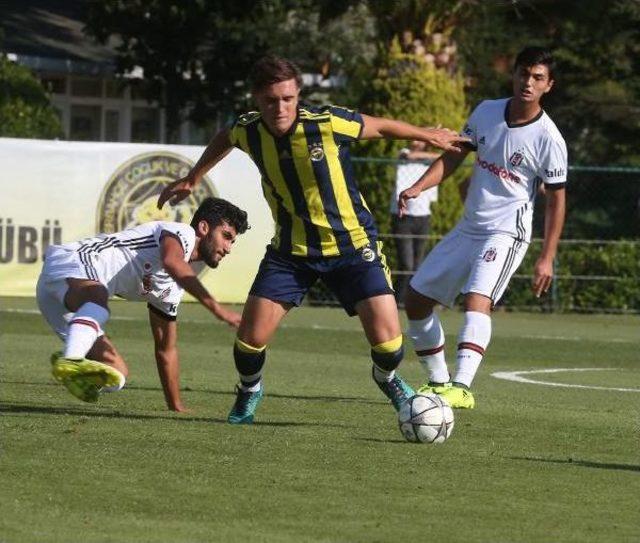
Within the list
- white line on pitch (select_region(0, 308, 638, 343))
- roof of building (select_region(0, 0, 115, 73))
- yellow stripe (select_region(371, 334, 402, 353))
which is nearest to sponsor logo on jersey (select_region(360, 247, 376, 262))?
yellow stripe (select_region(371, 334, 402, 353))

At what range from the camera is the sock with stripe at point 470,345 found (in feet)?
→ 33.2

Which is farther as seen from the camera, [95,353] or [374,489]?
[95,353]

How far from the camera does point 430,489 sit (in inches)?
280

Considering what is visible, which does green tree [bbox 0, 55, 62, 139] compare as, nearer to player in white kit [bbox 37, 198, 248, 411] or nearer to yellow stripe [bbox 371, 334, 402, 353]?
player in white kit [bbox 37, 198, 248, 411]

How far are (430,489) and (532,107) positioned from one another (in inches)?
152

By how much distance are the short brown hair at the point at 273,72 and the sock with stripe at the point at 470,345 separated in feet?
6.96

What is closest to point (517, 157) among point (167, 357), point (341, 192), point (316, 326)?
point (341, 192)

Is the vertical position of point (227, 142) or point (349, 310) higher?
point (227, 142)

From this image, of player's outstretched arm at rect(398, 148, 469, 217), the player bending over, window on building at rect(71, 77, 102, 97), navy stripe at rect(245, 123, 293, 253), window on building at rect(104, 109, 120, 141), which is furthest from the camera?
window on building at rect(104, 109, 120, 141)

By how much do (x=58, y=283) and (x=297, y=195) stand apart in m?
1.64

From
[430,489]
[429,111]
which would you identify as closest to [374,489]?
[430,489]

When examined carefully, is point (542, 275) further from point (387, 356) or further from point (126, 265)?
point (126, 265)

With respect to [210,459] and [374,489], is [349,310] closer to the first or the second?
[210,459]

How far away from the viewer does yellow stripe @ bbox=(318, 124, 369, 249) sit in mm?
8945
